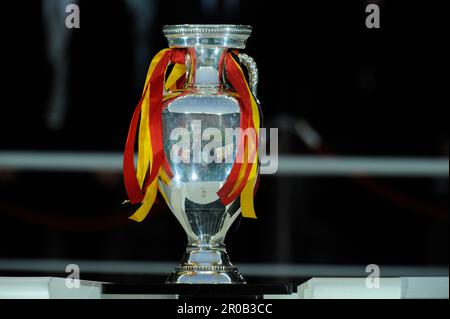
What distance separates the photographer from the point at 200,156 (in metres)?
1.87

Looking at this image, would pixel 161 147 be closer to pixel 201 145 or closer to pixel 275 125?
pixel 201 145

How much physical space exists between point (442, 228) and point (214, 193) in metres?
2.39

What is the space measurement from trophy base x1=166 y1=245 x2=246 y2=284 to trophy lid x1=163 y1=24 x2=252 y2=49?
0.30 meters

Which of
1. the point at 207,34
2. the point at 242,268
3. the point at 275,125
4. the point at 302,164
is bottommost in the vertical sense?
the point at 242,268

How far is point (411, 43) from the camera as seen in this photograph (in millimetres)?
4098

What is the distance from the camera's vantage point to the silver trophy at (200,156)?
6.11 feet

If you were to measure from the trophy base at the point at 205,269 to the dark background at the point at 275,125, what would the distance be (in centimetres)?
204

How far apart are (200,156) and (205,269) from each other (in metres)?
0.17

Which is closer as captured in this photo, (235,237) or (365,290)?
(365,290)

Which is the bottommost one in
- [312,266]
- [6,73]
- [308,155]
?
[312,266]

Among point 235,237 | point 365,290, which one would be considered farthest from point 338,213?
point 365,290

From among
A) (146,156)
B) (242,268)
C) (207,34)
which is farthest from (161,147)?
(242,268)

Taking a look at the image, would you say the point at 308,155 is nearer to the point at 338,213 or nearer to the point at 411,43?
the point at 338,213

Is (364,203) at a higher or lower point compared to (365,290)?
lower
